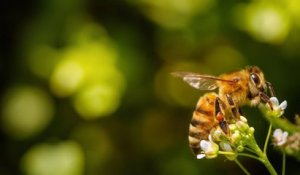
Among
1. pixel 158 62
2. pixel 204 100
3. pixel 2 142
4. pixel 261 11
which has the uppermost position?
pixel 261 11

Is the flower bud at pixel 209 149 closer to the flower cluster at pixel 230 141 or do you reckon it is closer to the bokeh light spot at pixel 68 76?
the flower cluster at pixel 230 141

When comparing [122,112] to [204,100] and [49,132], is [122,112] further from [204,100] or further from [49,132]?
[204,100]

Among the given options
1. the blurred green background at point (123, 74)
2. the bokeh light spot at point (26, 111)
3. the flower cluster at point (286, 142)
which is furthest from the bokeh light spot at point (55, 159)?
the flower cluster at point (286, 142)

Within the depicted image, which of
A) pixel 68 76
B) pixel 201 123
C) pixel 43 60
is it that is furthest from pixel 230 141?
pixel 43 60

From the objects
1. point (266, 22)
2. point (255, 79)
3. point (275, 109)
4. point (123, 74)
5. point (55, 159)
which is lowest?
point (55, 159)

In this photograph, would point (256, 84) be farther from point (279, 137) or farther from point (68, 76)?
point (68, 76)

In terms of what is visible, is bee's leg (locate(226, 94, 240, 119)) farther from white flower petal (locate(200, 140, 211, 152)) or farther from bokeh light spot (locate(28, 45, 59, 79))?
bokeh light spot (locate(28, 45, 59, 79))

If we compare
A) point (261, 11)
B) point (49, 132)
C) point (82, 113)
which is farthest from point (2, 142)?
point (261, 11)
